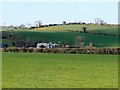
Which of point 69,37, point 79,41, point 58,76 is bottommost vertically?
point 79,41

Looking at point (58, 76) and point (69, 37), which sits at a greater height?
point (69, 37)

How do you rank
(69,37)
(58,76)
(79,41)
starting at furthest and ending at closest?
(69,37), (79,41), (58,76)

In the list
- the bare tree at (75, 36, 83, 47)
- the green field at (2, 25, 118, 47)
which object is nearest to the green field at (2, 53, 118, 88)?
the bare tree at (75, 36, 83, 47)

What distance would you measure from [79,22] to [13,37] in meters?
42.6

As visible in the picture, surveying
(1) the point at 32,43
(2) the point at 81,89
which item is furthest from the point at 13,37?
(2) the point at 81,89

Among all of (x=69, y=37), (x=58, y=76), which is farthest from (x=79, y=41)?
(x=58, y=76)

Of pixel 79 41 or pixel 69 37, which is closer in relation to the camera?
pixel 79 41

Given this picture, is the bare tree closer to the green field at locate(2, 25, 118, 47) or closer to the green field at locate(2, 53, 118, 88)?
the green field at locate(2, 25, 118, 47)

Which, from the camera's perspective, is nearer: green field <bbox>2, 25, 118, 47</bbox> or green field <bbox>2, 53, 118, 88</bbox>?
green field <bbox>2, 53, 118, 88</bbox>

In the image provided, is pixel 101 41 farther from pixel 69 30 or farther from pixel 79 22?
pixel 79 22

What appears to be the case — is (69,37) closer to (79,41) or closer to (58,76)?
(79,41)

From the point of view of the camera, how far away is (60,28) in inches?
5157

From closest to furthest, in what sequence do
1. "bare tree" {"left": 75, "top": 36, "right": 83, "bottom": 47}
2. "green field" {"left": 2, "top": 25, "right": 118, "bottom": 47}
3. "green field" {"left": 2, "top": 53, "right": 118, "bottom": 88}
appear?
"green field" {"left": 2, "top": 53, "right": 118, "bottom": 88}, "bare tree" {"left": 75, "top": 36, "right": 83, "bottom": 47}, "green field" {"left": 2, "top": 25, "right": 118, "bottom": 47}

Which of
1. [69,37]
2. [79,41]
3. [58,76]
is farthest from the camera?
[69,37]
